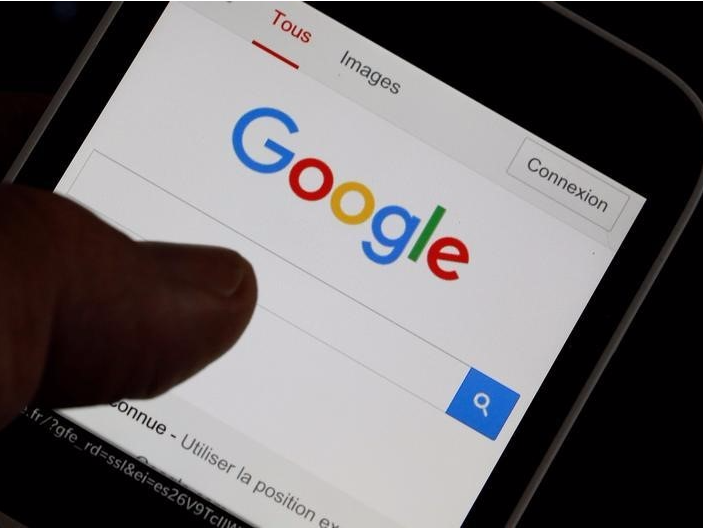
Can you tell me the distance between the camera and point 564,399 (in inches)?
17.5

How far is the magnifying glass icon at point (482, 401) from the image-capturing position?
0.44 m

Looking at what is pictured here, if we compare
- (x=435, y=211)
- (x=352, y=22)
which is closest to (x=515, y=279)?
(x=435, y=211)

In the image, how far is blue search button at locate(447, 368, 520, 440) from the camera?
44 centimetres

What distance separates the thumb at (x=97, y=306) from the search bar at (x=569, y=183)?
177 millimetres

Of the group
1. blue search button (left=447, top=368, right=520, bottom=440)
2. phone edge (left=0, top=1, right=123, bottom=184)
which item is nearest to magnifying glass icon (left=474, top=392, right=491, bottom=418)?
blue search button (left=447, top=368, right=520, bottom=440)

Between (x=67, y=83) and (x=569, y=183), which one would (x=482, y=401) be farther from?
(x=67, y=83)

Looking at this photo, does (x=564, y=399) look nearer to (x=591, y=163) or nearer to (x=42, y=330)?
(x=591, y=163)

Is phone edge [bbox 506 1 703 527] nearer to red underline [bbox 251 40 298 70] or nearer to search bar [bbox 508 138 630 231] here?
search bar [bbox 508 138 630 231]

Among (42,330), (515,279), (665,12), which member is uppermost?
(665,12)

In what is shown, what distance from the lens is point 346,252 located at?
0.45 m

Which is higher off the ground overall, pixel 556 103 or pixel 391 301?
pixel 556 103

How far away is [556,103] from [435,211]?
9cm

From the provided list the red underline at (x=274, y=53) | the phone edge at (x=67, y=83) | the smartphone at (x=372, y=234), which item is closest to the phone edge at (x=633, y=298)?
the smartphone at (x=372, y=234)

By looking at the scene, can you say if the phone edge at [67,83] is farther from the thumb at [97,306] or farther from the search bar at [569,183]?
the search bar at [569,183]
